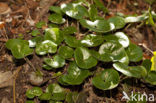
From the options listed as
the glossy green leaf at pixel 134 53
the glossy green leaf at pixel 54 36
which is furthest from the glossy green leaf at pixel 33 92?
the glossy green leaf at pixel 134 53

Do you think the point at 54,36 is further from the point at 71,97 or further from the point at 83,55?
the point at 71,97

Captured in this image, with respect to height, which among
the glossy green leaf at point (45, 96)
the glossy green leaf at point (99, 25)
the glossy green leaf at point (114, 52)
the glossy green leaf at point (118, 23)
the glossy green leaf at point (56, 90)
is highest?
the glossy green leaf at point (99, 25)

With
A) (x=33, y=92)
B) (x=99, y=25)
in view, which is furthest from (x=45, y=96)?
(x=99, y=25)

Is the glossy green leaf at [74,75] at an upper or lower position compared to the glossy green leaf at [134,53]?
upper

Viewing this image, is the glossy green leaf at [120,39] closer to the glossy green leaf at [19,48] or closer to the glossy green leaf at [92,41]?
the glossy green leaf at [92,41]

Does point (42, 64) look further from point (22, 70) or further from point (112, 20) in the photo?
point (112, 20)

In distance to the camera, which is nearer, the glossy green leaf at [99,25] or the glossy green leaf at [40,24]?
the glossy green leaf at [99,25]

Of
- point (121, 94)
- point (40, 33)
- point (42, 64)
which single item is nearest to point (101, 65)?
point (121, 94)

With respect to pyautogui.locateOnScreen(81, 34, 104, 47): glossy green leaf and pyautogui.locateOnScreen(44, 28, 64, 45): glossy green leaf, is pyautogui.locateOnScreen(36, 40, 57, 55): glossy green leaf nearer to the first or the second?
pyautogui.locateOnScreen(44, 28, 64, 45): glossy green leaf

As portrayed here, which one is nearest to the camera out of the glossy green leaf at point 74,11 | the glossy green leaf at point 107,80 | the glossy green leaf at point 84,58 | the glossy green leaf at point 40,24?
the glossy green leaf at point 107,80
